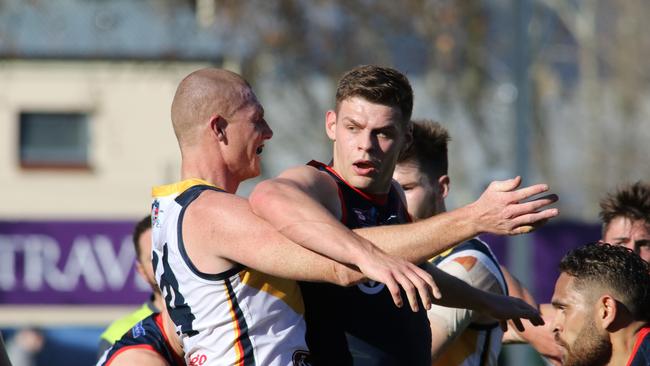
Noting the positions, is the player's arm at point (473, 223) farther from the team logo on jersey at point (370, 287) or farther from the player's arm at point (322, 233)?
the team logo on jersey at point (370, 287)

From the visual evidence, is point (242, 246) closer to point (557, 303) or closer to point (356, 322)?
point (356, 322)

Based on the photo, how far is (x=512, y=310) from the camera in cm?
429

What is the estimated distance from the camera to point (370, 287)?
4117mm

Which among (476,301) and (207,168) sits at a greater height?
(207,168)

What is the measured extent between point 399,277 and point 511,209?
399 millimetres

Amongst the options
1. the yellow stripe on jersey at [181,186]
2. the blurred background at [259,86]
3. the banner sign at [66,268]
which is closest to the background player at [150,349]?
the yellow stripe on jersey at [181,186]

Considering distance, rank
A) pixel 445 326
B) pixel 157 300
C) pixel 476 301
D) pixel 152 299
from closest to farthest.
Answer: pixel 476 301 < pixel 445 326 < pixel 157 300 < pixel 152 299

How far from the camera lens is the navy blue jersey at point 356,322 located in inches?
161

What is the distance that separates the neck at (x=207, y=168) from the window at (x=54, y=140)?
16.5 meters

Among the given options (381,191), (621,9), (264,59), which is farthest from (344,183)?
(621,9)

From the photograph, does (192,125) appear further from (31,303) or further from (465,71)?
(465,71)

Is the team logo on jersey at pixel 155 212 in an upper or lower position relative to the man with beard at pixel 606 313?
upper

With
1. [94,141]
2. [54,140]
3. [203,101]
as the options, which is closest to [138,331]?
[203,101]

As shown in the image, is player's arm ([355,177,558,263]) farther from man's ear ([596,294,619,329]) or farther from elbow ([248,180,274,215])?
man's ear ([596,294,619,329])
